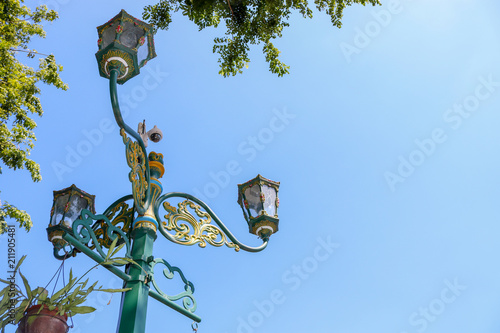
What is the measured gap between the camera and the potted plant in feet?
9.27

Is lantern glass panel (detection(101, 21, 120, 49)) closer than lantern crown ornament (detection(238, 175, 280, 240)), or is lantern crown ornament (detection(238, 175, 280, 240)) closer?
lantern glass panel (detection(101, 21, 120, 49))

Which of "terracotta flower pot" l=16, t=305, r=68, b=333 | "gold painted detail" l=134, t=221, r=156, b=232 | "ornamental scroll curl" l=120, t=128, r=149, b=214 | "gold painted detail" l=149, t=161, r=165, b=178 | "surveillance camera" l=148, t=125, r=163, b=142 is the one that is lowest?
"terracotta flower pot" l=16, t=305, r=68, b=333

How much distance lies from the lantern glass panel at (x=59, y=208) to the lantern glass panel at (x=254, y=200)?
1726 millimetres

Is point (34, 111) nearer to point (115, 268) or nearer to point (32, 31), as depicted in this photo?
point (32, 31)

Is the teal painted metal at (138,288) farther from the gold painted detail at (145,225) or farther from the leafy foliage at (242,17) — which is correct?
the leafy foliage at (242,17)

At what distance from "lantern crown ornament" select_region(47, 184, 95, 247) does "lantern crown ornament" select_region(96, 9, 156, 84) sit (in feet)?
3.73

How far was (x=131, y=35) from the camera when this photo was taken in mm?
4984

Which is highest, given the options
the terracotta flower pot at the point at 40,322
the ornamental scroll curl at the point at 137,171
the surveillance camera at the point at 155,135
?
the surveillance camera at the point at 155,135

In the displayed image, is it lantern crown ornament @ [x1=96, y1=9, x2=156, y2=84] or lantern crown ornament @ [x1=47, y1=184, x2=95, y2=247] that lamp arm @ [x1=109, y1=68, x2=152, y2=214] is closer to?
lantern crown ornament @ [x1=96, y1=9, x2=156, y2=84]

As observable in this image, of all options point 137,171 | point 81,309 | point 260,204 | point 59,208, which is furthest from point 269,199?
point 81,309

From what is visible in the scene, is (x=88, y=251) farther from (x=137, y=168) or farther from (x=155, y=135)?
(x=155, y=135)

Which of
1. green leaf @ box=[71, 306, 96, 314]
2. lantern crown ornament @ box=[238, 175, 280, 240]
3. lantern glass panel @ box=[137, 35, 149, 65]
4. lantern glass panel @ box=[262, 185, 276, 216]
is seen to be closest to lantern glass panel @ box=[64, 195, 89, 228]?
lantern glass panel @ box=[137, 35, 149, 65]

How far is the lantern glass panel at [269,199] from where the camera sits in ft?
18.0

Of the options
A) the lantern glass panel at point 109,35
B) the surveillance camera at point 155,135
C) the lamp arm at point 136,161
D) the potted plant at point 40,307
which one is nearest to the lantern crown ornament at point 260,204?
the surveillance camera at point 155,135
